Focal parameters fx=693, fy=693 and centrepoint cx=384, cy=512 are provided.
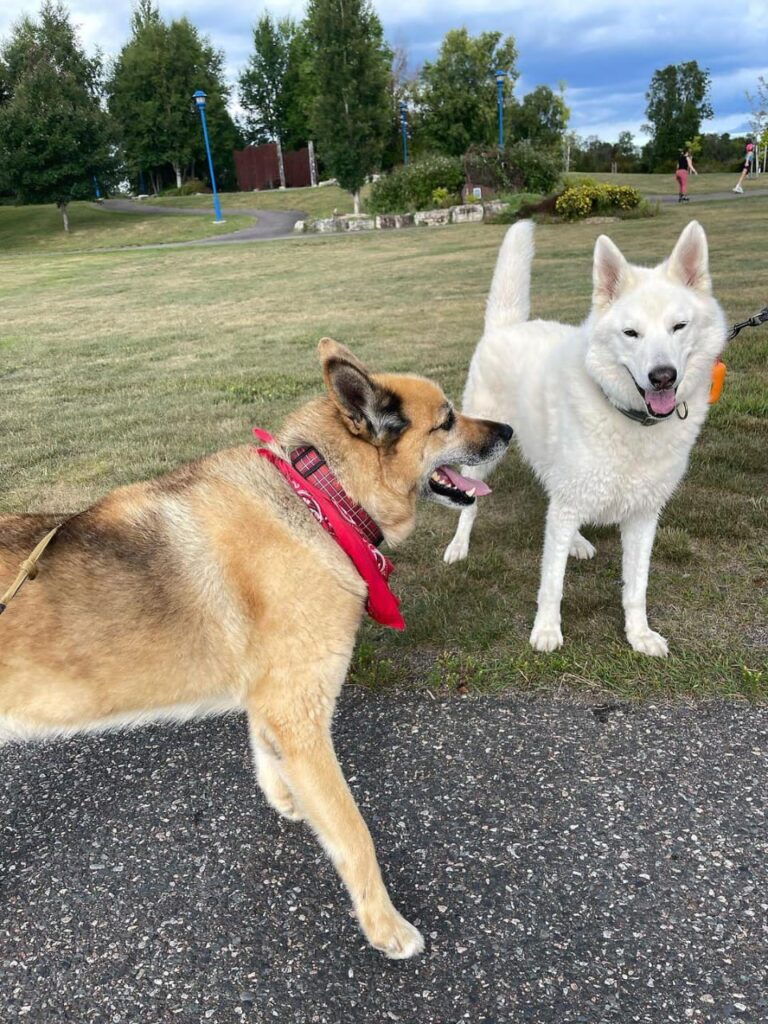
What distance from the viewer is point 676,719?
300cm

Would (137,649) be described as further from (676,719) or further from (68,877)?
(676,719)

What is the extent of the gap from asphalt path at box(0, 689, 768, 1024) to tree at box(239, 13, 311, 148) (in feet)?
238

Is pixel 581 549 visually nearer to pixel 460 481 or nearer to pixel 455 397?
pixel 460 481

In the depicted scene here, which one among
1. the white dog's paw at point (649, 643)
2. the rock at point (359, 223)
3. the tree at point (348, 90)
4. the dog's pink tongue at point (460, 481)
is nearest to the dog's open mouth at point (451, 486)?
the dog's pink tongue at point (460, 481)

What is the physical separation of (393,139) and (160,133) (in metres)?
27.3

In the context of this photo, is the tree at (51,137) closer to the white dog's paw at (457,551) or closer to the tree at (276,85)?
the tree at (276,85)

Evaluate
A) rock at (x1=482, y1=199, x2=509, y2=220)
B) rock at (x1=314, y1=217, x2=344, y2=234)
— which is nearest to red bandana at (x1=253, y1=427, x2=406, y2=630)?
rock at (x1=482, y1=199, x2=509, y2=220)

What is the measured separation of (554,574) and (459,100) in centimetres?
4958

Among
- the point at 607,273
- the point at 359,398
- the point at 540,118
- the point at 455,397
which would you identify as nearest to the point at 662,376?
the point at 607,273

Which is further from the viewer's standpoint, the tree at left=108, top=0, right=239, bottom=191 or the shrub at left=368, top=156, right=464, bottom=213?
the tree at left=108, top=0, right=239, bottom=191

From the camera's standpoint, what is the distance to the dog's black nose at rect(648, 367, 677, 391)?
3.05 metres

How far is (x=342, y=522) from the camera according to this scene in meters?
2.49

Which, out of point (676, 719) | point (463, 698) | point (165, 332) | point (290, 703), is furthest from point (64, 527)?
point (165, 332)

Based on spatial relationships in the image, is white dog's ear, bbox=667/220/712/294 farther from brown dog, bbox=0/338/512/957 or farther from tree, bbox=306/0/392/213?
tree, bbox=306/0/392/213
